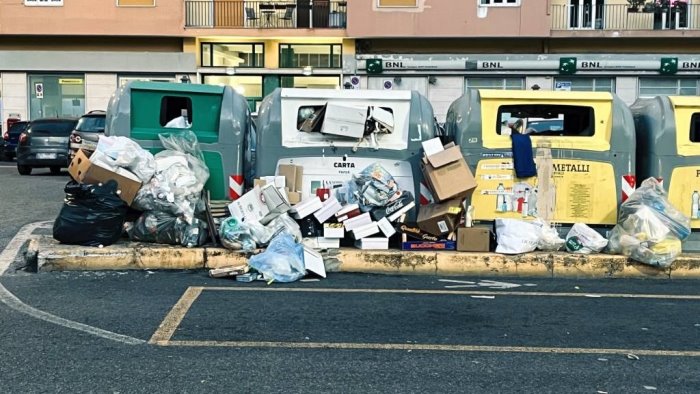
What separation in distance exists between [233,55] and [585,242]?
21.4 meters

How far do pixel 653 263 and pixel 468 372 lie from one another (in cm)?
337

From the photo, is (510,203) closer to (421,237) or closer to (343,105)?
(421,237)

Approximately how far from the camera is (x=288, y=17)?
85.7 ft

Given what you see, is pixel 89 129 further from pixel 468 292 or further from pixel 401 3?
pixel 401 3

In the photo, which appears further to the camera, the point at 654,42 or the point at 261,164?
the point at 654,42

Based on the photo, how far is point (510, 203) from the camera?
23.9ft

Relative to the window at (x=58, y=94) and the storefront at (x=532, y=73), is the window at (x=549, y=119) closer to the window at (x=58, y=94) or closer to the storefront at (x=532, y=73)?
the storefront at (x=532, y=73)

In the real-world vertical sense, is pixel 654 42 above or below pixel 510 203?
above

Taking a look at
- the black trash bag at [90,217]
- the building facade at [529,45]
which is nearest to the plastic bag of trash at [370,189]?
the black trash bag at [90,217]

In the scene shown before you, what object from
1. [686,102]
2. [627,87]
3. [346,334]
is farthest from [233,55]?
[346,334]

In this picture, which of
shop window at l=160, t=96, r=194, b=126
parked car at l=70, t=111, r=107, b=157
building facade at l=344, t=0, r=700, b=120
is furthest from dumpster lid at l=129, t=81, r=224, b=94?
building facade at l=344, t=0, r=700, b=120

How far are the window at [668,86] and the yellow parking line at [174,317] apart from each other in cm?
2261

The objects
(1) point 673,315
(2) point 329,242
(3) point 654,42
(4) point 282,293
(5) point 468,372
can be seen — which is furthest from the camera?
(3) point 654,42

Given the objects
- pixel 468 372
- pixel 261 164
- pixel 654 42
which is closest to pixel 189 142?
pixel 261 164
